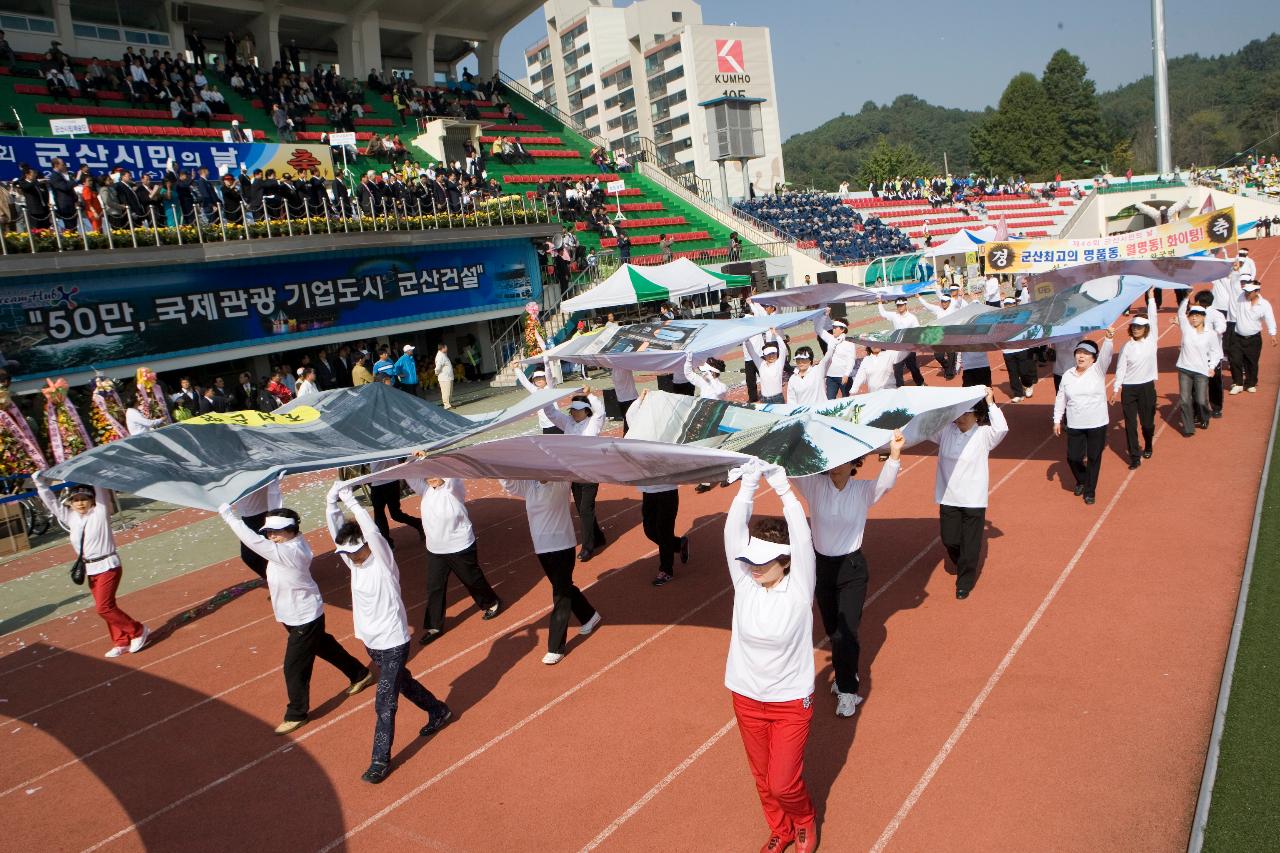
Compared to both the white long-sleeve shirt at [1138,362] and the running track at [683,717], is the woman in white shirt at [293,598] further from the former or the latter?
the white long-sleeve shirt at [1138,362]

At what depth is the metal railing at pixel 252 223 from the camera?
59.3 feet

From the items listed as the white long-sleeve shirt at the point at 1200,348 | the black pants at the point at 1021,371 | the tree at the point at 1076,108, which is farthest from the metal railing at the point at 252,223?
the tree at the point at 1076,108

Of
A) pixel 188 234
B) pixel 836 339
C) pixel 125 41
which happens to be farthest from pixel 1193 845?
pixel 125 41

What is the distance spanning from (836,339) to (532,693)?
7957mm

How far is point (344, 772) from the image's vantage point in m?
6.50

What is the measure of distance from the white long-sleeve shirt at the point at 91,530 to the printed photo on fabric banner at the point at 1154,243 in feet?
50.7

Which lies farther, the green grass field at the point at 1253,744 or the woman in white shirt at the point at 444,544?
the woman in white shirt at the point at 444,544

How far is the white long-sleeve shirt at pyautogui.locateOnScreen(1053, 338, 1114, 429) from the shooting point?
372 inches

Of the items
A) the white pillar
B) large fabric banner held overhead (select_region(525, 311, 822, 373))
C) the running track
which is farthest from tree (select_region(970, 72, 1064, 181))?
the running track

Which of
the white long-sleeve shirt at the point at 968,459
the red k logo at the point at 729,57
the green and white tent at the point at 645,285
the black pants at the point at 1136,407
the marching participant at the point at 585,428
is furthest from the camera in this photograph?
the red k logo at the point at 729,57

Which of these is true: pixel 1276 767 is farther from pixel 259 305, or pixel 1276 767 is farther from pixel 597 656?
pixel 259 305

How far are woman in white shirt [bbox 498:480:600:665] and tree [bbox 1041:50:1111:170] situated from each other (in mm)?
94648

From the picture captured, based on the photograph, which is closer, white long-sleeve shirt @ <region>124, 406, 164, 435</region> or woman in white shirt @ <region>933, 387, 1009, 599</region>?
woman in white shirt @ <region>933, 387, 1009, 599</region>

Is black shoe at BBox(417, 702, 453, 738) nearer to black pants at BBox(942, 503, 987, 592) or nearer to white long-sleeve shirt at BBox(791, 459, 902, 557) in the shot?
white long-sleeve shirt at BBox(791, 459, 902, 557)
